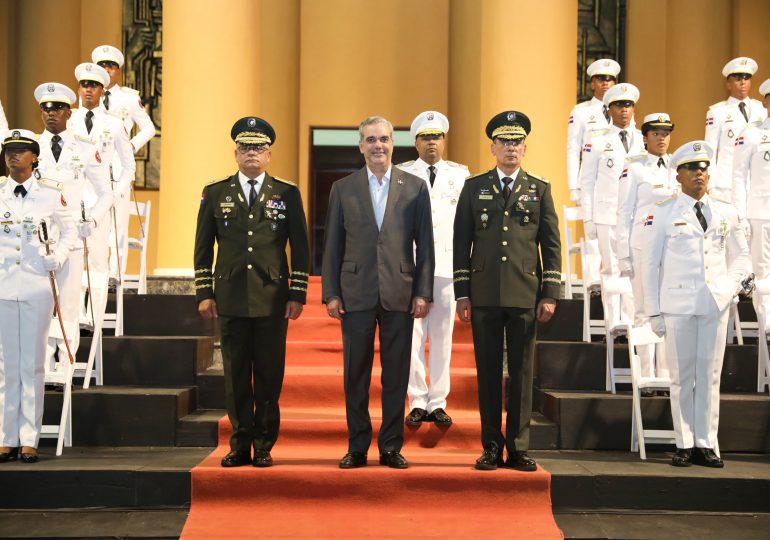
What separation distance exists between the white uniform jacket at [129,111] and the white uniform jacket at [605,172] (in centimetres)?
342

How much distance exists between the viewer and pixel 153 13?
11.1 meters

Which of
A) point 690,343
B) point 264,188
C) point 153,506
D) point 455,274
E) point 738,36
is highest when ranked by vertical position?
point 738,36

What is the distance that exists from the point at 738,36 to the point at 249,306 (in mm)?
7559

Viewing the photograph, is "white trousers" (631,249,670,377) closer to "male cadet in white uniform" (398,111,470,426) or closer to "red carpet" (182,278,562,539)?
"male cadet in white uniform" (398,111,470,426)

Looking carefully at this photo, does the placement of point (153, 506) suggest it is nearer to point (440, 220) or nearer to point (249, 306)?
point (249, 306)

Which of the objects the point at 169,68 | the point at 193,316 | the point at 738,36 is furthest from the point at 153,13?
the point at 738,36

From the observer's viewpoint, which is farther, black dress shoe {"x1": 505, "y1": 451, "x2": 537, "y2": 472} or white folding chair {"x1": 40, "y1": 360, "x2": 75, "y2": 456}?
white folding chair {"x1": 40, "y1": 360, "x2": 75, "y2": 456}

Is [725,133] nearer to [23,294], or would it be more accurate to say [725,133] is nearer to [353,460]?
[353,460]

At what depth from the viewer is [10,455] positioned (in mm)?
5422

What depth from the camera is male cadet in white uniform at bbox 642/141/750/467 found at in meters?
5.53

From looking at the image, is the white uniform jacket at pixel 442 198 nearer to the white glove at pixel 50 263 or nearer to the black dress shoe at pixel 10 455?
the white glove at pixel 50 263

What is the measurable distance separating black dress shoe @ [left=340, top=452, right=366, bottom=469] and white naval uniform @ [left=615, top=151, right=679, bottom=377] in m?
2.06

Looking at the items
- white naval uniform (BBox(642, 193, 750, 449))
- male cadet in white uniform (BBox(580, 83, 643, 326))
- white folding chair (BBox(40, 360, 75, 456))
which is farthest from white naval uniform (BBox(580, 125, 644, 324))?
white folding chair (BBox(40, 360, 75, 456))

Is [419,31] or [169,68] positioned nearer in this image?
[169,68]
